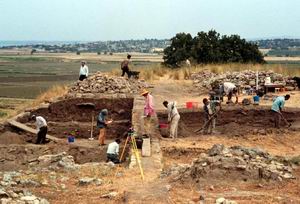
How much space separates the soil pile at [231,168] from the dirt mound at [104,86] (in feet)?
38.0

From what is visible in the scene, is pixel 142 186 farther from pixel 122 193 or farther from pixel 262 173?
pixel 262 173

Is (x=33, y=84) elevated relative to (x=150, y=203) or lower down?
lower down

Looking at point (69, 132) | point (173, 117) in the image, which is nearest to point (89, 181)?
point (173, 117)

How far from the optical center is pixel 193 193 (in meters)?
8.93

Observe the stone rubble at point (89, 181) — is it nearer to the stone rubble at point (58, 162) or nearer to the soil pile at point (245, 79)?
the stone rubble at point (58, 162)

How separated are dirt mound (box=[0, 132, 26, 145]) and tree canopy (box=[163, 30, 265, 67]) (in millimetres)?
19731

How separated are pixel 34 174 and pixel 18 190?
178 centimetres

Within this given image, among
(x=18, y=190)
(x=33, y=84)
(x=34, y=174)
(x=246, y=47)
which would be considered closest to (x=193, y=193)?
(x=18, y=190)

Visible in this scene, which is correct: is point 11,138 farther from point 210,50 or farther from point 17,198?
point 210,50

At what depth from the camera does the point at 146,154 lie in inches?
482

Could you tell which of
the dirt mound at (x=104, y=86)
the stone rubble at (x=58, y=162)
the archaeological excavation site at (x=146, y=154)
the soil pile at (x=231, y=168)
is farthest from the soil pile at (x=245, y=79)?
the soil pile at (x=231, y=168)

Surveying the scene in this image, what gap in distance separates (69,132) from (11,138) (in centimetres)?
246

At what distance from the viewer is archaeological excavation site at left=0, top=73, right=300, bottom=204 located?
29.7 feet

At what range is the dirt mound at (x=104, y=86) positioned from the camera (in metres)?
21.5
